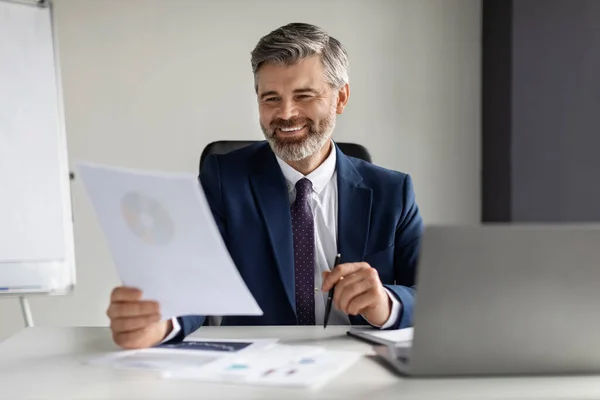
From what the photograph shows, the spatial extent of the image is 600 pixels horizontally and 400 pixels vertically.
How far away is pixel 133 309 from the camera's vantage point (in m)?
1.09

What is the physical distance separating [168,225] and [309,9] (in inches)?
88.3

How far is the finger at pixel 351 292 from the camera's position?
47.6 inches

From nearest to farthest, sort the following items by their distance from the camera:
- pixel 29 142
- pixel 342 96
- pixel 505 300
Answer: pixel 505 300, pixel 342 96, pixel 29 142

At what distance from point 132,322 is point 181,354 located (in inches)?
3.6

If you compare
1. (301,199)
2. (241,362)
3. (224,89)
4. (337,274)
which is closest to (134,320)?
(241,362)

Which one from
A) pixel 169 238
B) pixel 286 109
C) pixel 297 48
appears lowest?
pixel 169 238

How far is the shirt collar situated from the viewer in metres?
1.65

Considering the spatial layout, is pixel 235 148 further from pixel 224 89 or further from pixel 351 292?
pixel 224 89

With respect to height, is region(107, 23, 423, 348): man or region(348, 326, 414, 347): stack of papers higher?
region(107, 23, 423, 348): man

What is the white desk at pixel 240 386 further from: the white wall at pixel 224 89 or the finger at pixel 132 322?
the white wall at pixel 224 89

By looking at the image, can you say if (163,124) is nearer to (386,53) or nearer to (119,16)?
(119,16)

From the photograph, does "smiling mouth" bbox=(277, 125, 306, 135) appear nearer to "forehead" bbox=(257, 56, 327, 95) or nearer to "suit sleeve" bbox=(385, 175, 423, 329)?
"forehead" bbox=(257, 56, 327, 95)

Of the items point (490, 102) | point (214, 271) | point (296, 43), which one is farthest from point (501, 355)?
point (490, 102)

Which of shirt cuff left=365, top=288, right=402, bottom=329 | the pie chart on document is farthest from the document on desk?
shirt cuff left=365, top=288, right=402, bottom=329
